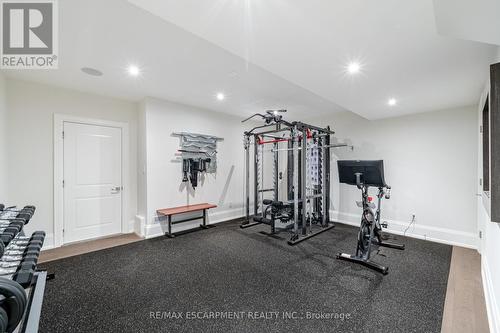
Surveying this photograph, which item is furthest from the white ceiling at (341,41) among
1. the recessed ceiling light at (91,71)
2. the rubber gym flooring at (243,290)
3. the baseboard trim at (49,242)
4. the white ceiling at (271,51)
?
the baseboard trim at (49,242)

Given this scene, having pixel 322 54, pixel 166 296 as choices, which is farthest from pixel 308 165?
pixel 166 296

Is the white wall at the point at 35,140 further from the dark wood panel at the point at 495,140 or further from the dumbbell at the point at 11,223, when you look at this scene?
the dark wood panel at the point at 495,140

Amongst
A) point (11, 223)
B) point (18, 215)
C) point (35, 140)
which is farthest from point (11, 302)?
point (35, 140)

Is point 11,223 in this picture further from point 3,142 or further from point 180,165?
point 180,165

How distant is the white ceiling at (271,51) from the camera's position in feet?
4.82

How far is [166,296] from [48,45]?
290 cm

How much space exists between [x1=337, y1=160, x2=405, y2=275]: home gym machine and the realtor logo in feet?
12.9

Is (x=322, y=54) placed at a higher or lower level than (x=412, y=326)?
higher

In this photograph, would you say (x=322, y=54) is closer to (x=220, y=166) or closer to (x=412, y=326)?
(x=412, y=326)

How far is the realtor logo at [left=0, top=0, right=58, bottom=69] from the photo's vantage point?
180 centimetres

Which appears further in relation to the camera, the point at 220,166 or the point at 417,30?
the point at 220,166

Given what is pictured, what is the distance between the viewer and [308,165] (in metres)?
4.43

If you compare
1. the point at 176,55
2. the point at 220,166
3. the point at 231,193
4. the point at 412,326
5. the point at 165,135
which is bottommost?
the point at 412,326

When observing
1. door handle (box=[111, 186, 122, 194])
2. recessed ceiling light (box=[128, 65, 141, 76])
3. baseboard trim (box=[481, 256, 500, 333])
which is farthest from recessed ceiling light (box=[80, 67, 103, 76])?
baseboard trim (box=[481, 256, 500, 333])
